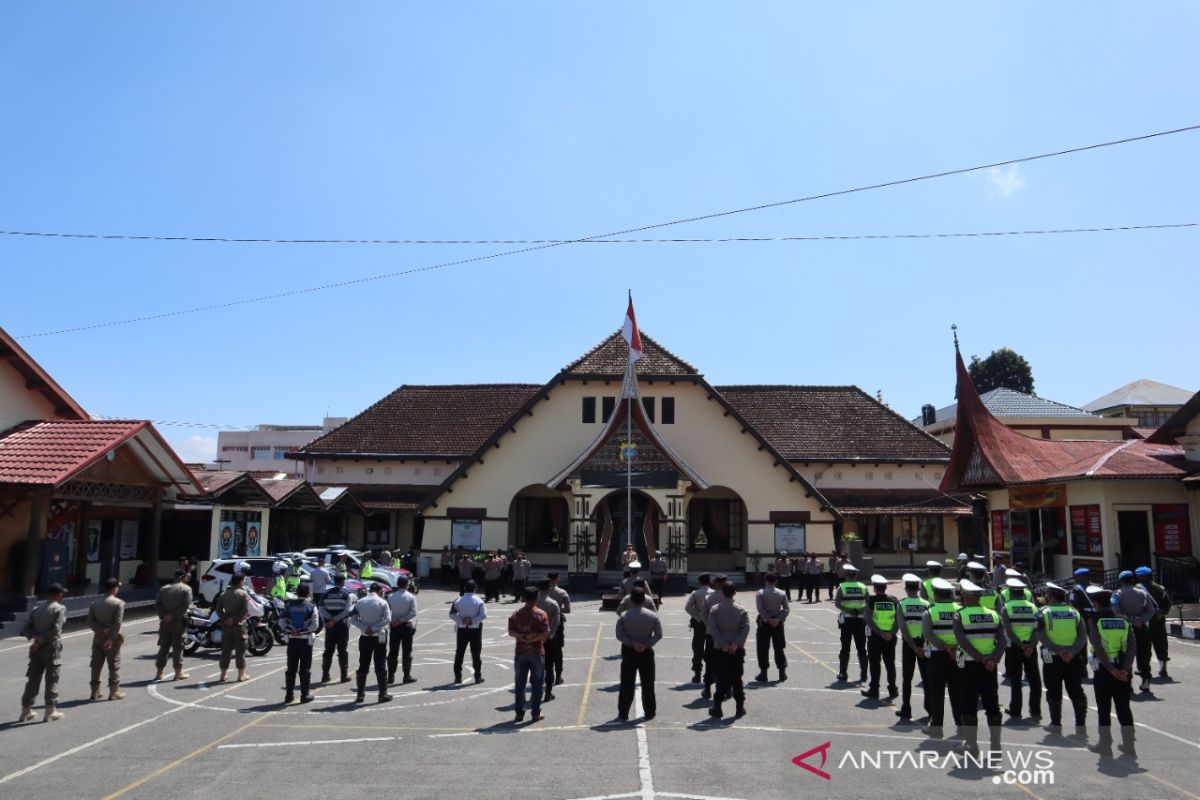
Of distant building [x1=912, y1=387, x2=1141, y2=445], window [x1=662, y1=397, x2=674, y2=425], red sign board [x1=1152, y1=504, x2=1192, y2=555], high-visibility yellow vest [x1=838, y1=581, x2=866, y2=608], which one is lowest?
high-visibility yellow vest [x1=838, y1=581, x2=866, y2=608]

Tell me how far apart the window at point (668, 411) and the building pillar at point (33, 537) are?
2136 centimetres

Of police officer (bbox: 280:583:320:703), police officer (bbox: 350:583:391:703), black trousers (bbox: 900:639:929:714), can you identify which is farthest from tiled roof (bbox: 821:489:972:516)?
police officer (bbox: 280:583:320:703)

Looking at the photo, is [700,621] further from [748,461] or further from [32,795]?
[748,461]

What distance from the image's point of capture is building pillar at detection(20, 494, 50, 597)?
18984 millimetres

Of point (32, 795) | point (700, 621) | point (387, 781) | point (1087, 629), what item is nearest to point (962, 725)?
point (1087, 629)

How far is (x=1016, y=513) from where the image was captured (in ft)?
91.4

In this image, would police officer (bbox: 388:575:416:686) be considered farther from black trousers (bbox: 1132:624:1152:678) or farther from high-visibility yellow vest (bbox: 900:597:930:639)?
black trousers (bbox: 1132:624:1152:678)

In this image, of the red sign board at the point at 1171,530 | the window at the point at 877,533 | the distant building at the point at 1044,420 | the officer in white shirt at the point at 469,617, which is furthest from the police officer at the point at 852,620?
the distant building at the point at 1044,420

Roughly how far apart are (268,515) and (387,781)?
2352 centimetres

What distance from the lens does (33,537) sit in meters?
19.1

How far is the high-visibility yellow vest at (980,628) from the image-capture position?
29.4 ft

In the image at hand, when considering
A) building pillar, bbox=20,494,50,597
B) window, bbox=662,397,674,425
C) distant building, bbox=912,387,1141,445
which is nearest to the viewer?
building pillar, bbox=20,494,50,597

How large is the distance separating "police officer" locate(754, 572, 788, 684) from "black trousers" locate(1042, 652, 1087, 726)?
12.3 ft

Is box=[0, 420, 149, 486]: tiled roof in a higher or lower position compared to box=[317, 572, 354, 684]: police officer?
higher
